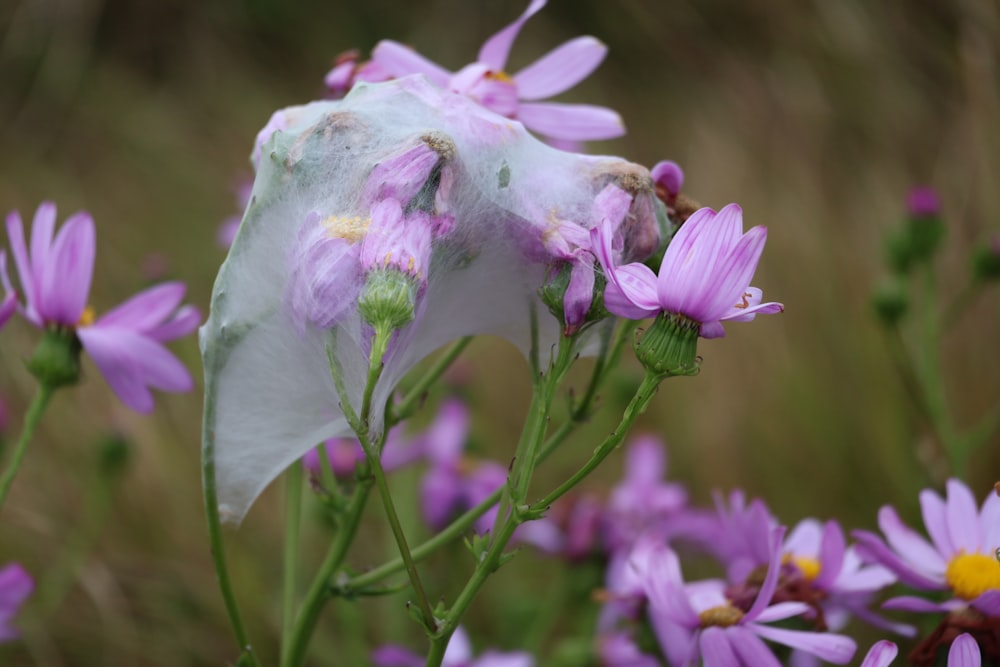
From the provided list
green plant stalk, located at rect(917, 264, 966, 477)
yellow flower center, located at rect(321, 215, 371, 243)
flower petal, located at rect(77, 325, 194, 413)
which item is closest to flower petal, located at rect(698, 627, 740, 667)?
yellow flower center, located at rect(321, 215, 371, 243)

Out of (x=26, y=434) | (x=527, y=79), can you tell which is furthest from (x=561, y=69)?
(x=26, y=434)

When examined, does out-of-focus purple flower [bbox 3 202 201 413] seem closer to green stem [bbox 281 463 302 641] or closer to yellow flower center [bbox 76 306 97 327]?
yellow flower center [bbox 76 306 97 327]

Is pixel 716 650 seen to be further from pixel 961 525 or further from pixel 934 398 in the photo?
pixel 934 398

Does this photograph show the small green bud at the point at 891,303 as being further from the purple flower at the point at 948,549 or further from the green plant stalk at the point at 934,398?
the purple flower at the point at 948,549

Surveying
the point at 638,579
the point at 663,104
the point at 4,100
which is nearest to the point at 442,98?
the point at 638,579

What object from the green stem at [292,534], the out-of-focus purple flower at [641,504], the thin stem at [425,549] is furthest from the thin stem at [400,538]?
the out-of-focus purple flower at [641,504]

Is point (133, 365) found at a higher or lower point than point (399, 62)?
lower

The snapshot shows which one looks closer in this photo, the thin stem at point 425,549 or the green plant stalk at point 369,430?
the green plant stalk at point 369,430
